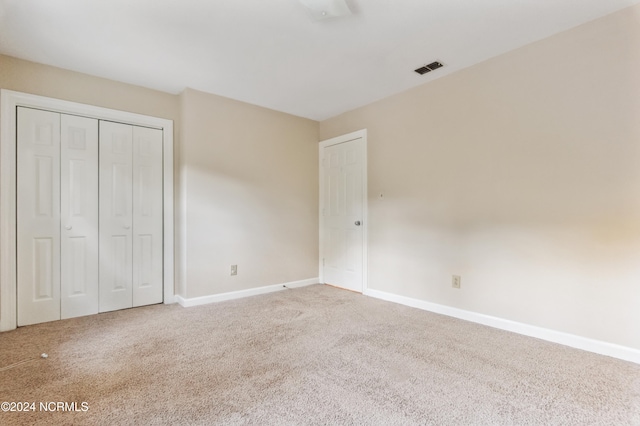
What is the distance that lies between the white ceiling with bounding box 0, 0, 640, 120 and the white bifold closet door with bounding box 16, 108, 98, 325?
2.13 feet

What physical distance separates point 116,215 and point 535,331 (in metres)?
4.06

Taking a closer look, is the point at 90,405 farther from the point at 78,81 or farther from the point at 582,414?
the point at 78,81

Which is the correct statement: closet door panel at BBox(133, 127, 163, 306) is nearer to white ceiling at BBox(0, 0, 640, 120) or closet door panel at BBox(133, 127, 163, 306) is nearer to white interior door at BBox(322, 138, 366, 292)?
white ceiling at BBox(0, 0, 640, 120)

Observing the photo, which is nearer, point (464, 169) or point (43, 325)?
point (43, 325)

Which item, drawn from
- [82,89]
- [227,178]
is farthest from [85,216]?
[227,178]

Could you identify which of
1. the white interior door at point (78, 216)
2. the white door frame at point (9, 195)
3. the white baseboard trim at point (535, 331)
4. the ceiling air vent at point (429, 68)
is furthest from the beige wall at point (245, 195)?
the ceiling air vent at point (429, 68)

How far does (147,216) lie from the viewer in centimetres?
328

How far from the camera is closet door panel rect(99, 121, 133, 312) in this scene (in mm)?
3029

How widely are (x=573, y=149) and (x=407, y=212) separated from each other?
151 centimetres

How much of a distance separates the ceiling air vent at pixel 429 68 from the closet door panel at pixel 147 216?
289cm

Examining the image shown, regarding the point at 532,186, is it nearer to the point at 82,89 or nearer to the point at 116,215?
the point at 116,215

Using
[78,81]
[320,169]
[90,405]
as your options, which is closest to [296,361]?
[90,405]

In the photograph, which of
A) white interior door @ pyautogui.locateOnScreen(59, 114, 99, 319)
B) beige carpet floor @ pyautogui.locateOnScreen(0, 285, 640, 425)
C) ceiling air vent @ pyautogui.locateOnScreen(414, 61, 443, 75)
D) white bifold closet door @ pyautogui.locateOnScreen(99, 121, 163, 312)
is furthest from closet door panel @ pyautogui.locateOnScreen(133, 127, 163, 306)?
ceiling air vent @ pyautogui.locateOnScreen(414, 61, 443, 75)

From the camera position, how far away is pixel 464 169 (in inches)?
114
